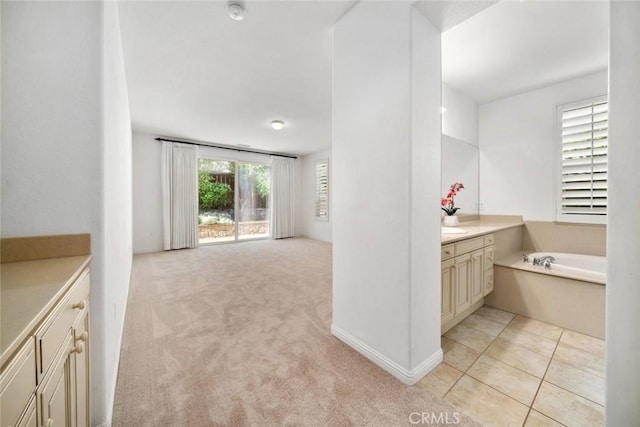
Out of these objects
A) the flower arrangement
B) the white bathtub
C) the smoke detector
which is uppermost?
the smoke detector

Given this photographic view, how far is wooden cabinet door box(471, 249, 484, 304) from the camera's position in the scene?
217cm

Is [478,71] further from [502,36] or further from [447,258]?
[447,258]

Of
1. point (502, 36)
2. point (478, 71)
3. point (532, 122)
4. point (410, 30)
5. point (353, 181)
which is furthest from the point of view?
point (532, 122)

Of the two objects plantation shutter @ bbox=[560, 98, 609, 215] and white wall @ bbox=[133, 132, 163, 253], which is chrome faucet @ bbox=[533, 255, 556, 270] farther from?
white wall @ bbox=[133, 132, 163, 253]

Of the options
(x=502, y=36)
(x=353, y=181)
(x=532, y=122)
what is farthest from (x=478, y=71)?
(x=353, y=181)

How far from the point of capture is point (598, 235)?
266cm

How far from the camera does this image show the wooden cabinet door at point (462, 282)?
6.51 feet

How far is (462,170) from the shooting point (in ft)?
10.8

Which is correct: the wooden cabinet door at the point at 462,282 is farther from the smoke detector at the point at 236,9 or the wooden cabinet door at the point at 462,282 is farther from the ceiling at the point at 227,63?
the smoke detector at the point at 236,9

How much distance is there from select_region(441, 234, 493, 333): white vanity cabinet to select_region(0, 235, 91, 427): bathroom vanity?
6.57ft

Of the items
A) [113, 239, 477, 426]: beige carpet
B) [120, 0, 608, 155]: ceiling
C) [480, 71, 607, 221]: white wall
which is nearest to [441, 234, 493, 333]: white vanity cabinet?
[113, 239, 477, 426]: beige carpet

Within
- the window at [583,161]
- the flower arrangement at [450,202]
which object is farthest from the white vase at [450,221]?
the window at [583,161]

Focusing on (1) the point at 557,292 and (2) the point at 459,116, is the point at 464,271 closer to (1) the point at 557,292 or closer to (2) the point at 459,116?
(1) the point at 557,292

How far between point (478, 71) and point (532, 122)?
1.14 meters
